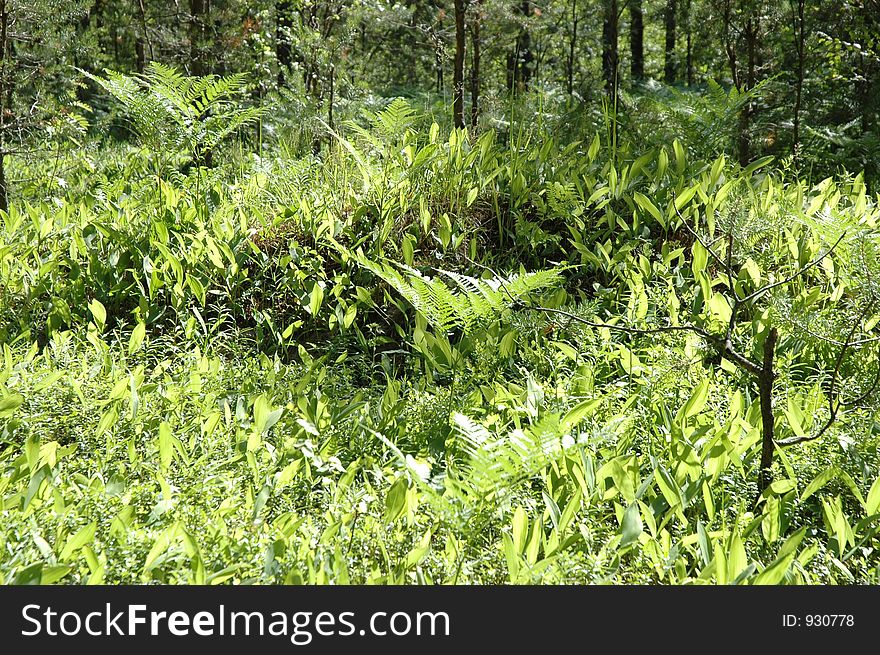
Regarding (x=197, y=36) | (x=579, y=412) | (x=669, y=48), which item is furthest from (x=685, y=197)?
(x=669, y=48)

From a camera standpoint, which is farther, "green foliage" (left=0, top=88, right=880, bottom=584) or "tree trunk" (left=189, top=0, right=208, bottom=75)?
"tree trunk" (left=189, top=0, right=208, bottom=75)

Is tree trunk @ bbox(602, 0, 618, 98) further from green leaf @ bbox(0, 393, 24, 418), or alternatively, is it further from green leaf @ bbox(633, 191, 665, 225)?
green leaf @ bbox(0, 393, 24, 418)

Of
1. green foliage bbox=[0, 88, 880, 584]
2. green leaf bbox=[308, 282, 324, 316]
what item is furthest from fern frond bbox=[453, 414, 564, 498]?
green leaf bbox=[308, 282, 324, 316]

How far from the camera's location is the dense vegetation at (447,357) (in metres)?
1.97

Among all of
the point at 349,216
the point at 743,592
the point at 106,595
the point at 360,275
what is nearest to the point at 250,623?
the point at 106,595

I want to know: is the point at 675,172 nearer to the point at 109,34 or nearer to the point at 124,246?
the point at 124,246

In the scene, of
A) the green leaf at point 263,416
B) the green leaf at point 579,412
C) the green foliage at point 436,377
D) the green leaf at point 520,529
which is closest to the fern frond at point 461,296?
the green foliage at point 436,377

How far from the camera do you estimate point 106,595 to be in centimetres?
166

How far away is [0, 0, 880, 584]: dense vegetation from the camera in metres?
1.97

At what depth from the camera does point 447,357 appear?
122 inches

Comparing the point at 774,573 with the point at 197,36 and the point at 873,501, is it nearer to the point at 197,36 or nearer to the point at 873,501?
the point at 873,501

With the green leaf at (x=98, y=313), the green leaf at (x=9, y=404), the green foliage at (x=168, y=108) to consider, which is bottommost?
the green leaf at (x=9, y=404)

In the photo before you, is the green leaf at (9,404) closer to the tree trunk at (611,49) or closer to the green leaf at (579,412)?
the green leaf at (579,412)

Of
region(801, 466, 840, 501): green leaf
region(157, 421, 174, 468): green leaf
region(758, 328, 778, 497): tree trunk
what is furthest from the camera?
region(157, 421, 174, 468): green leaf
